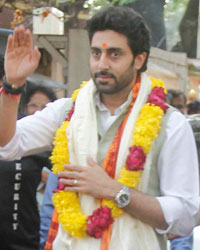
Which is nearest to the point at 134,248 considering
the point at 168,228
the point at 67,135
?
the point at 168,228

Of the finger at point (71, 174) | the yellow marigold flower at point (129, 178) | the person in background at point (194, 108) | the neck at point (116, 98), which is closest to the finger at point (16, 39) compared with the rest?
the neck at point (116, 98)

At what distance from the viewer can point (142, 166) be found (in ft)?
7.86

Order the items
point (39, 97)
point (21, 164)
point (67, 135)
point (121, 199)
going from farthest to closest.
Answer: point (39, 97) < point (21, 164) < point (67, 135) < point (121, 199)

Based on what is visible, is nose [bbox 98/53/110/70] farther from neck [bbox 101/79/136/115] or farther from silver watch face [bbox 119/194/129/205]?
silver watch face [bbox 119/194/129/205]

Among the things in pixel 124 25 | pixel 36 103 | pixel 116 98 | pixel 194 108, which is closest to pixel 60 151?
pixel 116 98

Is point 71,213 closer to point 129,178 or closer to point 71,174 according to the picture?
point 71,174

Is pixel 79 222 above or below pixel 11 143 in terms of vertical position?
below

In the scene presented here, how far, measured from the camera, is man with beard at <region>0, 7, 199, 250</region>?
234 centimetres

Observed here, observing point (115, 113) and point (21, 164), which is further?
point (21, 164)

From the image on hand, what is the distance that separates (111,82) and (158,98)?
0.25 metres

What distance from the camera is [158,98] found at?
2.56m

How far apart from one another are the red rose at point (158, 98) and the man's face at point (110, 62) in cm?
15

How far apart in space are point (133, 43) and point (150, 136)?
0.44 metres

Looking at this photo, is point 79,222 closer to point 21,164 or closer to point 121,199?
point 121,199
